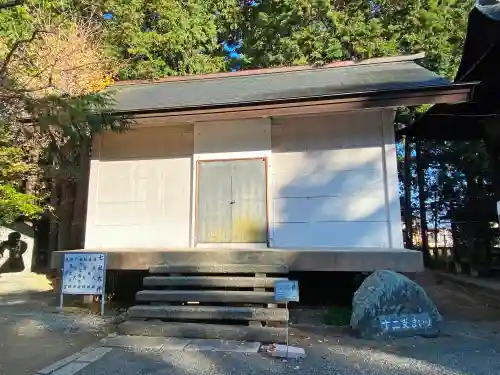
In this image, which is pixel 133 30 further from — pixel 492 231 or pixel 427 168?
pixel 492 231

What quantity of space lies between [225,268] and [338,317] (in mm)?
1872

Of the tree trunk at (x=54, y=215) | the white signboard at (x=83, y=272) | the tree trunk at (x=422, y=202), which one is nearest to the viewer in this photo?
the white signboard at (x=83, y=272)

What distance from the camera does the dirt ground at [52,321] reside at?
14.2ft

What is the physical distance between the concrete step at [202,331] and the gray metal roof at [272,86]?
3.71 metres

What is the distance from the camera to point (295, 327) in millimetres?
5715

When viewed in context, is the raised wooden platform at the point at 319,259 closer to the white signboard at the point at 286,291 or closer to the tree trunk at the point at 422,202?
the white signboard at the point at 286,291

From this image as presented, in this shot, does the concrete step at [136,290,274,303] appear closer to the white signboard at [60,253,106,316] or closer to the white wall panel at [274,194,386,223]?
the white signboard at [60,253,106,316]

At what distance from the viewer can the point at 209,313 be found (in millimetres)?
5199

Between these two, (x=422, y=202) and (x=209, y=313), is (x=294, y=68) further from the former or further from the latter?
(x=422, y=202)

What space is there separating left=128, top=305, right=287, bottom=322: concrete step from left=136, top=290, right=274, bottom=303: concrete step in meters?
0.14

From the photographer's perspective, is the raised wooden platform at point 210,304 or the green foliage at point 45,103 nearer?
the green foliage at point 45,103

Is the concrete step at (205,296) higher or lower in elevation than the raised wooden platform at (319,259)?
lower

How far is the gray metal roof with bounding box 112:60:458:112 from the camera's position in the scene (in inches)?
275

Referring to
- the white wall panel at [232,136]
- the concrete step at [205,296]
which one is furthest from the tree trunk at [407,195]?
the concrete step at [205,296]
